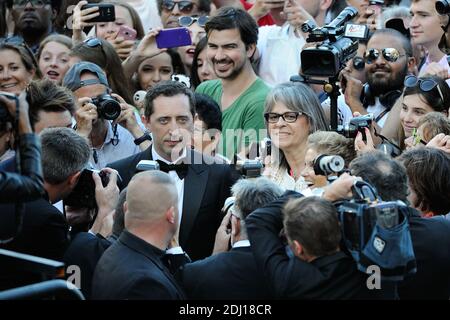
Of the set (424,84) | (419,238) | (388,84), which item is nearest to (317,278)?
(419,238)

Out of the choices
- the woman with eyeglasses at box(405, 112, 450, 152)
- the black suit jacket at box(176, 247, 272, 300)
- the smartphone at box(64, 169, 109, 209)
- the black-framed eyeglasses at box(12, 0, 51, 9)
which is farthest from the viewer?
the black-framed eyeglasses at box(12, 0, 51, 9)

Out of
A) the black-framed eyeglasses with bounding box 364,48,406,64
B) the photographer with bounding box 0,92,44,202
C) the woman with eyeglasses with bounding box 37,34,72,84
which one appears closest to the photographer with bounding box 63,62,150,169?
the woman with eyeglasses with bounding box 37,34,72,84

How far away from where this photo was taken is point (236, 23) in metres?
8.19

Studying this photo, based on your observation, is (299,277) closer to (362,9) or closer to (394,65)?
(394,65)

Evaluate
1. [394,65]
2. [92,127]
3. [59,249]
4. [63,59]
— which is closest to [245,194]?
[59,249]

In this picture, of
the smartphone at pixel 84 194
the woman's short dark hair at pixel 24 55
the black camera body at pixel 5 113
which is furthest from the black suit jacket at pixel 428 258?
the woman's short dark hair at pixel 24 55

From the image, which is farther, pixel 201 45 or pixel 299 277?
pixel 201 45

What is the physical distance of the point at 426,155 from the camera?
5.90 metres

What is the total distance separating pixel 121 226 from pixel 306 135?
1719 millimetres

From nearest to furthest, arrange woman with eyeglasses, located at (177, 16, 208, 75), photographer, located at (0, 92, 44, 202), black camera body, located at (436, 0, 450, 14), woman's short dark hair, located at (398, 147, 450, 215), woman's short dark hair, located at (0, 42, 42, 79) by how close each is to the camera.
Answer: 1. photographer, located at (0, 92, 44, 202)
2. woman's short dark hair, located at (398, 147, 450, 215)
3. black camera body, located at (436, 0, 450, 14)
4. woman's short dark hair, located at (0, 42, 42, 79)
5. woman with eyeglasses, located at (177, 16, 208, 75)

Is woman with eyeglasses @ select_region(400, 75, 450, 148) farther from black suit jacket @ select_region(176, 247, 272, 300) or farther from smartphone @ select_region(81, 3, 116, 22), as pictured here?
smartphone @ select_region(81, 3, 116, 22)

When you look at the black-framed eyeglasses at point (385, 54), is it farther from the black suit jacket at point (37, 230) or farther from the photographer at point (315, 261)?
the black suit jacket at point (37, 230)

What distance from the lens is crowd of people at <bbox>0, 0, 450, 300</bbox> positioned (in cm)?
499

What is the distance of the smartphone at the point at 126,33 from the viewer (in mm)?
9594
